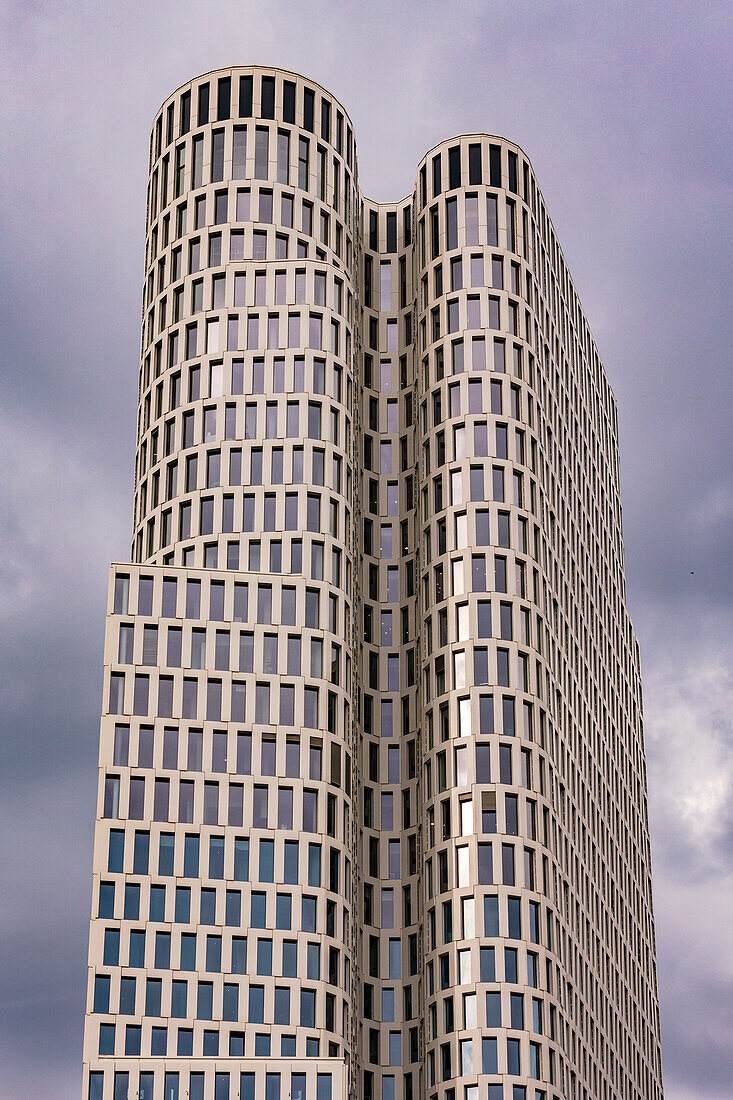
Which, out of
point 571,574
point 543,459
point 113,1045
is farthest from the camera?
point 571,574

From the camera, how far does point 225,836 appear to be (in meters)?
114

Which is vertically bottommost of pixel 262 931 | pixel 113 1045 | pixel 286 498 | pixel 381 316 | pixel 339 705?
pixel 113 1045

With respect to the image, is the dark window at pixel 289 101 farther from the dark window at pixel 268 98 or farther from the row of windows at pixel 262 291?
the row of windows at pixel 262 291

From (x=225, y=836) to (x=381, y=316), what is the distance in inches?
1963

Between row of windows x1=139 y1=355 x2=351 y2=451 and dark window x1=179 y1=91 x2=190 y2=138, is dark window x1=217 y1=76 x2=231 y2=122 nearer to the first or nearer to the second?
dark window x1=179 y1=91 x2=190 y2=138

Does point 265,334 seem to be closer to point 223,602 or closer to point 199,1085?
point 223,602

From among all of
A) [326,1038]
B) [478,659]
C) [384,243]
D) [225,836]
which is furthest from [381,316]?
[326,1038]

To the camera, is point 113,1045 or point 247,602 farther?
point 247,602

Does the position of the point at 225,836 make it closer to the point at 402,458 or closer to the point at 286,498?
the point at 286,498

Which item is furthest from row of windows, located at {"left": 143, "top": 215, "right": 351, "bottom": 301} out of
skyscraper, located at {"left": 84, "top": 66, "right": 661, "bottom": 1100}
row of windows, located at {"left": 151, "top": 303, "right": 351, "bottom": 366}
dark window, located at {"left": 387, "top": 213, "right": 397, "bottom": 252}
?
Answer: dark window, located at {"left": 387, "top": 213, "right": 397, "bottom": 252}

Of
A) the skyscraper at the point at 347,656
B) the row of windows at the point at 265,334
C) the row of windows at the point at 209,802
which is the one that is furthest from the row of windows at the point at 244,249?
the row of windows at the point at 209,802

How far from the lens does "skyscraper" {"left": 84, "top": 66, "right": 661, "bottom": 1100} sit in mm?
112188

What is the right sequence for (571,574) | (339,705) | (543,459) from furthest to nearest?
(571,574) → (543,459) → (339,705)

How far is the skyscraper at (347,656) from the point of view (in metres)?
112
